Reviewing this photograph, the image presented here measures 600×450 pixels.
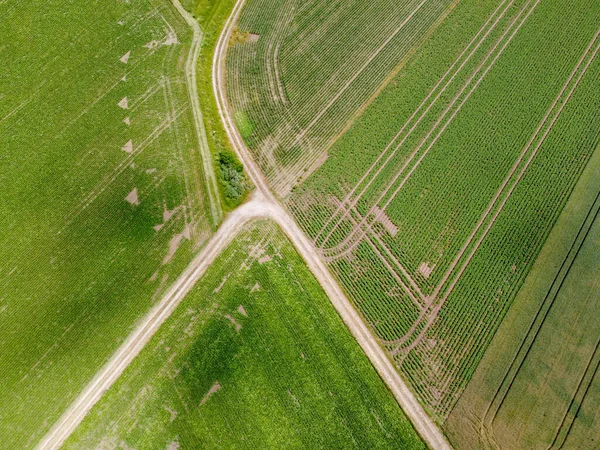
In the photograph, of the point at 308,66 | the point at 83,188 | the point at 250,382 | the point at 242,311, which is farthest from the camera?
the point at 308,66

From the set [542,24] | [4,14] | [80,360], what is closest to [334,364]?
[80,360]

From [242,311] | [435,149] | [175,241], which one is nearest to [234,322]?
[242,311]

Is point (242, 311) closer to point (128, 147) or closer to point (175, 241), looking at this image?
point (175, 241)

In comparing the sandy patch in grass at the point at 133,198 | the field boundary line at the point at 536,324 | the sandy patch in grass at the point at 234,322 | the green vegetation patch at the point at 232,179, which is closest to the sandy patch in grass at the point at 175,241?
the green vegetation patch at the point at 232,179

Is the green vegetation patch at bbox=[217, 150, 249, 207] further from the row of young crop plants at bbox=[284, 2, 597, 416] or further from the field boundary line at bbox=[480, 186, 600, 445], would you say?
the field boundary line at bbox=[480, 186, 600, 445]

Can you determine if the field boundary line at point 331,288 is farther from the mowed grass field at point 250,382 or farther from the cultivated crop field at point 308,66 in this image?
the cultivated crop field at point 308,66
